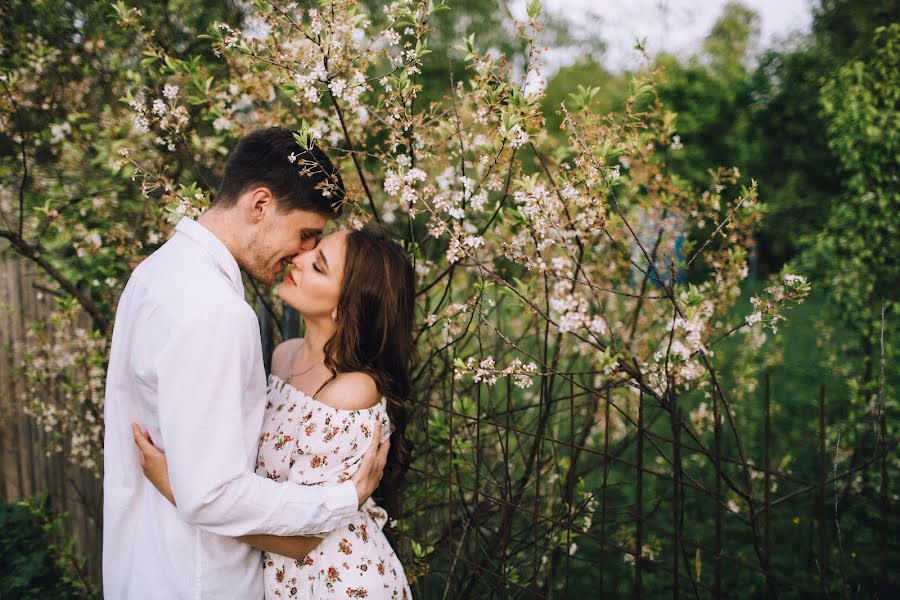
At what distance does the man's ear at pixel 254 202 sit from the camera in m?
2.10

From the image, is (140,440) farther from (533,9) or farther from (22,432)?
(22,432)

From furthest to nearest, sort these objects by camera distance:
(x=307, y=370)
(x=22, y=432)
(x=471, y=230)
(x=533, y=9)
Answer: (x=22, y=432)
(x=471, y=230)
(x=307, y=370)
(x=533, y=9)

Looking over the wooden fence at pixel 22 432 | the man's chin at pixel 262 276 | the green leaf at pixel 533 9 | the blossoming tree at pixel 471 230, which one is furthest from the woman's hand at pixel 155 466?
the wooden fence at pixel 22 432

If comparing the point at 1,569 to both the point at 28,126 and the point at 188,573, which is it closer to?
the point at 28,126

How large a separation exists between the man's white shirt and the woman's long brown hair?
42 centimetres

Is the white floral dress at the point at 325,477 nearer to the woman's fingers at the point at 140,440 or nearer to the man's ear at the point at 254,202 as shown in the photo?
the woman's fingers at the point at 140,440

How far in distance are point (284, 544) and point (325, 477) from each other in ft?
0.78

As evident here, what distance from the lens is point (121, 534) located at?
6.28 ft

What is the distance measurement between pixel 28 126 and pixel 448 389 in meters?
3.01

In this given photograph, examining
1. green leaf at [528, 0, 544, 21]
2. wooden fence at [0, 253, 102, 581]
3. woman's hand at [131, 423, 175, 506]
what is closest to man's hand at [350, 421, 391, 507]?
woman's hand at [131, 423, 175, 506]

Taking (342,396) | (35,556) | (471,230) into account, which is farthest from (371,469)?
(35,556)

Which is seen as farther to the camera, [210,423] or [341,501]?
[341,501]

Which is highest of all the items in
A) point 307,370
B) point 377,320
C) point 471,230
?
point 471,230

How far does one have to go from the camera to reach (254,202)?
2105 millimetres
